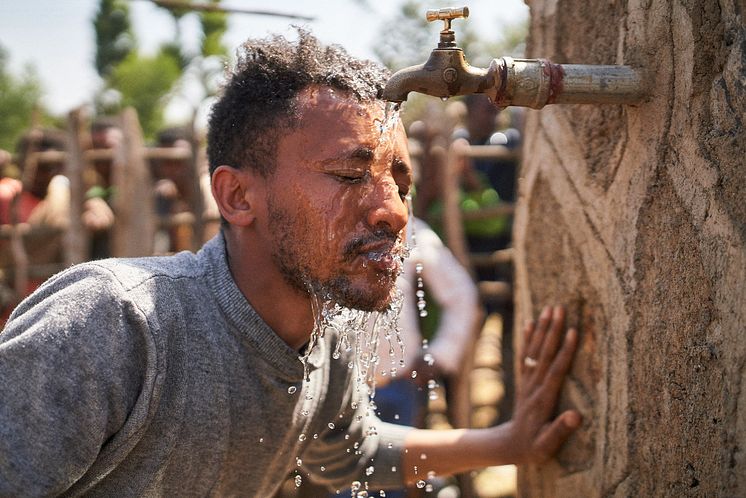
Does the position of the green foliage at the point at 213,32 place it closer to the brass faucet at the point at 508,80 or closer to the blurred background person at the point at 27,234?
the blurred background person at the point at 27,234

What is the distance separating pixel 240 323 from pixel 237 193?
0.33 meters

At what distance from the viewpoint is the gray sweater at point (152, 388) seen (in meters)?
1.63

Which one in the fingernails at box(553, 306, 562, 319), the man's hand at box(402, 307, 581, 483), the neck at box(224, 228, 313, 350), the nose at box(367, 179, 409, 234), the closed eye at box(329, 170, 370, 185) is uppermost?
the closed eye at box(329, 170, 370, 185)

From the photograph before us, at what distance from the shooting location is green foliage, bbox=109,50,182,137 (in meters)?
20.2

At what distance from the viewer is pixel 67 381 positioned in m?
1.64

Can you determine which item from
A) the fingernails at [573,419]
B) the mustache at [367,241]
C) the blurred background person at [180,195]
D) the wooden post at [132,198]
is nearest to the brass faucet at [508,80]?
the mustache at [367,241]

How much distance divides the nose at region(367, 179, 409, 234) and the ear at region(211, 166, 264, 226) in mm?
317

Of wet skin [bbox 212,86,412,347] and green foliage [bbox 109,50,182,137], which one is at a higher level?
green foliage [bbox 109,50,182,137]

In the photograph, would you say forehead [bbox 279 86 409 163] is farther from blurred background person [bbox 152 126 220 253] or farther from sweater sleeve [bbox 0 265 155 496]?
blurred background person [bbox 152 126 220 253]

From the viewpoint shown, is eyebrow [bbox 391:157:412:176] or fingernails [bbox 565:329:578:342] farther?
fingernails [bbox 565:329:578:342]

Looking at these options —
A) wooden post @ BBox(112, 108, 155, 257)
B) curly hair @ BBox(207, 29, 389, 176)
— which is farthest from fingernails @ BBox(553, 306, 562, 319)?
wooden post @ BBox(112, 108, 155, 257)

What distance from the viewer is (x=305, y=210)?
192 centimetres

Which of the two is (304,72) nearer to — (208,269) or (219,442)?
(208,269)

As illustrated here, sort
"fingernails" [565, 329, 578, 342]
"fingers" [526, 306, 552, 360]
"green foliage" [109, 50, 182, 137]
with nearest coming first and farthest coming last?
"fingernails" [565, 329, 578, 342]
"fingers" [526, 306, 552, 360]
"green foliage" [109, 50, 182, 137]
